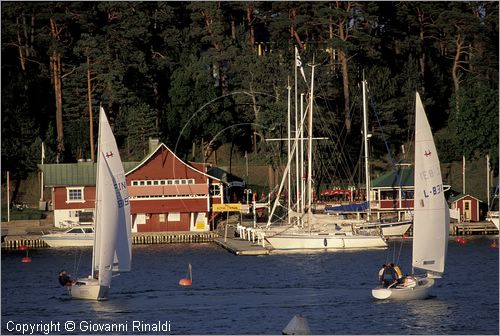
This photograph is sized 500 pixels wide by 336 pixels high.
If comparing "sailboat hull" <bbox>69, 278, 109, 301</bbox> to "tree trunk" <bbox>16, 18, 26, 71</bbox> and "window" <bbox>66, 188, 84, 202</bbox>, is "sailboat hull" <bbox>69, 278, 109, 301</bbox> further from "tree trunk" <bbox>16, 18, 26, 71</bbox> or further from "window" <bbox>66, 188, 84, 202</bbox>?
"tree trunk" <bbox>16, 18, 26, 71</bbox>

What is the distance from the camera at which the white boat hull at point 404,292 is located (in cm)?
5144

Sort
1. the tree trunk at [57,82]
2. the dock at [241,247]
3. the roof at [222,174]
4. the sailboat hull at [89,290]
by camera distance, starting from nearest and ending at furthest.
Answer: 1. the sailboat hull at [89,290]
2. the dock at [241,247]
3. the roof at [222,174]
4. the tree trunk at [57,82]

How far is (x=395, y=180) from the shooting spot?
294ft

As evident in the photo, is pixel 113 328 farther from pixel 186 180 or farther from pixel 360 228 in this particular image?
pixel 186 180

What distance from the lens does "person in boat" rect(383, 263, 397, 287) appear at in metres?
51.5

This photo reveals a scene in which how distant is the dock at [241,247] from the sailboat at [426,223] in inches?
944

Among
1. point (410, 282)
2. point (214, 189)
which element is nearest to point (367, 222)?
point (214, 189)

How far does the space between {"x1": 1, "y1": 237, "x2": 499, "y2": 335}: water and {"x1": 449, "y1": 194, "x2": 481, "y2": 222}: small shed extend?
10.9 m

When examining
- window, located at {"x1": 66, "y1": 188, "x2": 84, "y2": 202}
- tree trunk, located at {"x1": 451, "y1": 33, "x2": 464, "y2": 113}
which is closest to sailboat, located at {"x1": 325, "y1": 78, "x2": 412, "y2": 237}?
window, located at {"x1": 66, "y1": 188, "x2": 84, "y2": 202}

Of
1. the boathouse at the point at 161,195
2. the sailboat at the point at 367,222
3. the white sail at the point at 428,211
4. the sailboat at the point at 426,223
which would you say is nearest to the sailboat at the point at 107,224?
the sailboat at the point at 426,223

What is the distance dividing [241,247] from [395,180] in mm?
16182

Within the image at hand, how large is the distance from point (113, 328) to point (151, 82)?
188 ft

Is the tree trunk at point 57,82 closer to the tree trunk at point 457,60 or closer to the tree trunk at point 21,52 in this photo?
the tree trunk at point 21,52

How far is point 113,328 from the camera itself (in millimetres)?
47094
